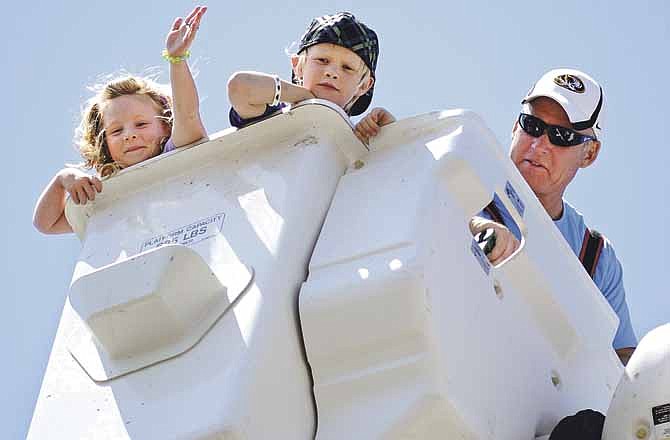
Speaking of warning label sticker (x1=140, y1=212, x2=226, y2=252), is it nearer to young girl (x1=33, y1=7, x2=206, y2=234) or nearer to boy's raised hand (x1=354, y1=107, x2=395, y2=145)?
young girl (x1=33, y1=7, x2=206, y2=234)

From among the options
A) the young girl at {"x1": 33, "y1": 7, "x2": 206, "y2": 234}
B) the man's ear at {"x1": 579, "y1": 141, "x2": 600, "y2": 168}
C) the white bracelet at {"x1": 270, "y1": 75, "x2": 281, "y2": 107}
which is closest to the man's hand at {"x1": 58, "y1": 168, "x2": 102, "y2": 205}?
the young girl at {"x1": 33, "y1": 7, "x2": 206, "y2": 234}

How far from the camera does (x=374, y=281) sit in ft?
11.3

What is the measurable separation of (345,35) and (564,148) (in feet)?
4.78

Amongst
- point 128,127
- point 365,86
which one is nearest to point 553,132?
point 365,86

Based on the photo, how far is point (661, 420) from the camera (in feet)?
11.2

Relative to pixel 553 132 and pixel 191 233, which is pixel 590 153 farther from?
pixel 191 233

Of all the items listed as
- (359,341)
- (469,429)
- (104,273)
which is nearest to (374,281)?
(359,341)

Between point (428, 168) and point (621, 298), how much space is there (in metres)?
2.04

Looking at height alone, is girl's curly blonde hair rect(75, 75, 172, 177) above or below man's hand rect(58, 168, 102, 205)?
below

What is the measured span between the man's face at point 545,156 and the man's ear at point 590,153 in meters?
0.05

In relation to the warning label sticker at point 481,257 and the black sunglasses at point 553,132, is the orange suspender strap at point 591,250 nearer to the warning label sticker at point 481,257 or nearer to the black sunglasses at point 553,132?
the black sunglasses at point 553,132

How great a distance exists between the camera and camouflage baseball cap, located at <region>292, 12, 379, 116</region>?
4664mm

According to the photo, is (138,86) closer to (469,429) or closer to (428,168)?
(428,168)

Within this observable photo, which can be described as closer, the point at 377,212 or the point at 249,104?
the point at 377,212
